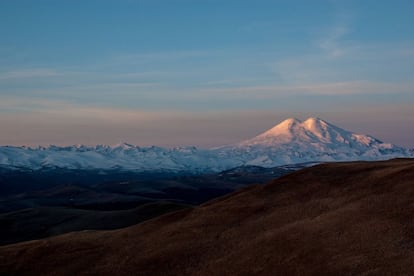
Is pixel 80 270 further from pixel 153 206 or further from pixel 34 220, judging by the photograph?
pixel 34 220

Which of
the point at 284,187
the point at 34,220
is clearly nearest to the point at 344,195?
the point at 284,187

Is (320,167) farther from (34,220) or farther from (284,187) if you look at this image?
(34,220)

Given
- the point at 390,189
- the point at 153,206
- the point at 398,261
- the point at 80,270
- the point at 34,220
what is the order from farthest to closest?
the point at 34,220
the point at 153,206
the point at 390,189
the point at 80,270
the point at 398,261

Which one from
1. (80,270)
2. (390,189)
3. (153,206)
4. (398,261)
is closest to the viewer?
(398,261)

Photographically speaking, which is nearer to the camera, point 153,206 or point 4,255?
point 4,255

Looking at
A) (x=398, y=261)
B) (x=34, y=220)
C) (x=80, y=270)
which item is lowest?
(x=34, y=220)

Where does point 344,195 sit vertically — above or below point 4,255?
above
